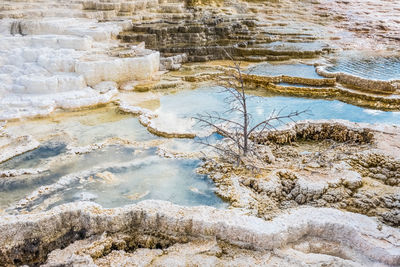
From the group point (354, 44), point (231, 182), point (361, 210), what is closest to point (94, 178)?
point (231, 182)

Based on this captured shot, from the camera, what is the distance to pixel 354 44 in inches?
500

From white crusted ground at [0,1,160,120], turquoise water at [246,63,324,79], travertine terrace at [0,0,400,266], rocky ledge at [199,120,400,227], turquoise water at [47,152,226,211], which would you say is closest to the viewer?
travertine terrace at [0,0,400,266]

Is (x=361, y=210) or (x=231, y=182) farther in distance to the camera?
(x=231, y=182)

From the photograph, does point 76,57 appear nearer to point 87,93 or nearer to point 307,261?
point 87,93

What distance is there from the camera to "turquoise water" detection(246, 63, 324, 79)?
8969 mm

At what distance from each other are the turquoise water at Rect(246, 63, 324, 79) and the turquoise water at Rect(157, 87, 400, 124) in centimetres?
163

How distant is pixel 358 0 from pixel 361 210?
70.0 feet

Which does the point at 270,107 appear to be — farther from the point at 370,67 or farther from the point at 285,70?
the point at 370,67

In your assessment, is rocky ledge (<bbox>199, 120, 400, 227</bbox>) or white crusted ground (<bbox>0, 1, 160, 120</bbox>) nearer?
rocky ledge (<bbox>199, 120, 400, 227</bbox>)

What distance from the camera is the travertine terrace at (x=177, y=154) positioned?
3.27 meters

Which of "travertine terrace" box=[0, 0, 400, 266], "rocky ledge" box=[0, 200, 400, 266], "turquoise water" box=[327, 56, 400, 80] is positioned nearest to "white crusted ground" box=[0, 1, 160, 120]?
"travertine terrace" box=[0, 0, 400, 266]

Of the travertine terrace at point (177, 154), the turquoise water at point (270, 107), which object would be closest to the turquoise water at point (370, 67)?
the travertine terrace at point (177, 154)

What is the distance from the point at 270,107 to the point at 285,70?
2.94 m

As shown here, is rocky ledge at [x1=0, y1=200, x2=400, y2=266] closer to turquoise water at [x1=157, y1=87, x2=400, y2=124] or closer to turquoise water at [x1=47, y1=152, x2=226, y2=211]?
turquoise water at [x1=47, y1=152, x2=226, y2=211]
